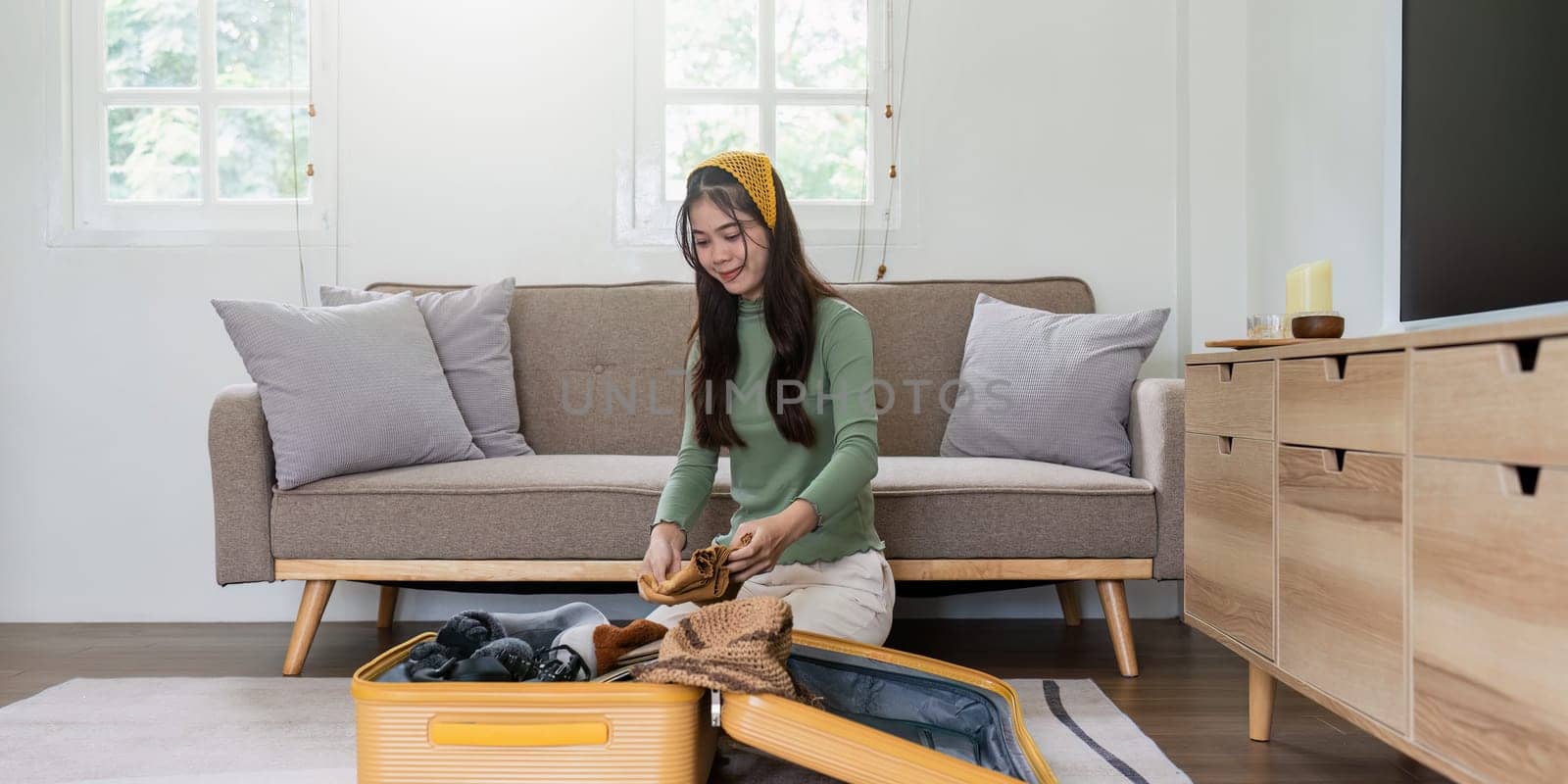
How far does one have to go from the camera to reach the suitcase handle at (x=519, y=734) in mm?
1092

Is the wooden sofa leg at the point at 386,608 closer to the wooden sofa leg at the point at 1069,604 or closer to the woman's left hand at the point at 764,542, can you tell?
the woman's left hand at the point at 764,542

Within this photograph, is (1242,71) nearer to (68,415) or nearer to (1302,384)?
(1302,384)

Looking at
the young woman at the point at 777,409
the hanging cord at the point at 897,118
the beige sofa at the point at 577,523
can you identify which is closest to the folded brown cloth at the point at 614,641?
the young woman at the point at 777,409

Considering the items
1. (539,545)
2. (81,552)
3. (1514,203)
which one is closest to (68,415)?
(81,552)

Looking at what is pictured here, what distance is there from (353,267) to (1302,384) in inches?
92.7

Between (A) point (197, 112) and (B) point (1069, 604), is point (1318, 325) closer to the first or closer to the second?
(B) point (1069, 604)

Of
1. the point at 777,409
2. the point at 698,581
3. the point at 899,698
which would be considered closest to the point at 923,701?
the point at 899,698

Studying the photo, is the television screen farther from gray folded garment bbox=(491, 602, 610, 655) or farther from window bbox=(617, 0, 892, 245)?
window bbox=(617, 0, 892, 245)

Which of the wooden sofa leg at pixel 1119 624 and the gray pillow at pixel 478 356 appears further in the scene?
the gray pillow at pixel 478 356

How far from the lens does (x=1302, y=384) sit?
1405 millimetres

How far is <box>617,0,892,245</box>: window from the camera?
288cm

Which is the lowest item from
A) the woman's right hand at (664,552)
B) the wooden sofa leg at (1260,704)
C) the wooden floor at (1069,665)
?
the wooden floor at (1069,665)

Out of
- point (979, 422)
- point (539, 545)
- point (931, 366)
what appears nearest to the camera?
point (539, 545)

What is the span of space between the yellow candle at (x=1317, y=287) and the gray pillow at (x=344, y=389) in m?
1.69
